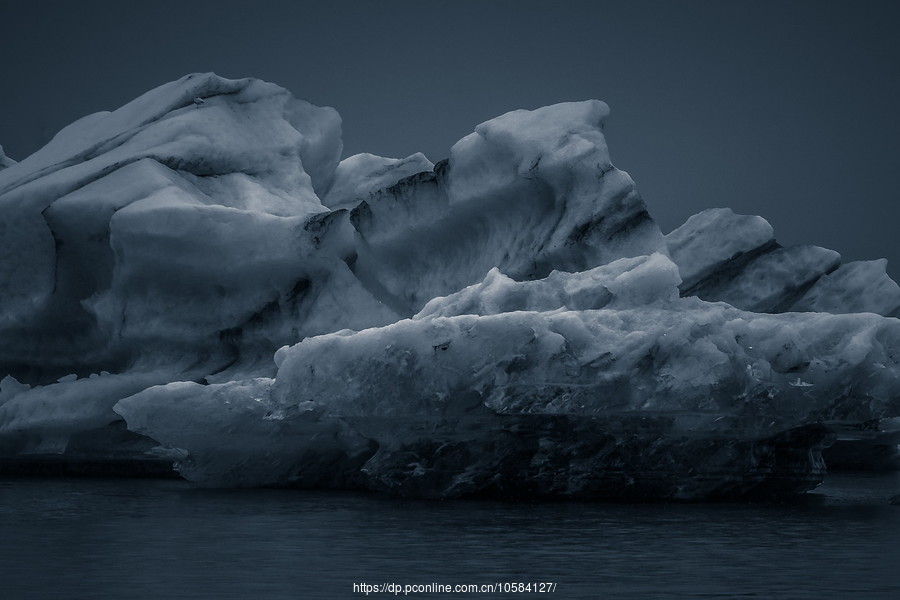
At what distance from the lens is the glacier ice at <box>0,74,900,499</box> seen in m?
10.0

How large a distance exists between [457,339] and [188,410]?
296 cm

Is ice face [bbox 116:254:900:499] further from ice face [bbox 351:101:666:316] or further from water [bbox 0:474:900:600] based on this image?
ice face [bbox 351:101:666:316]

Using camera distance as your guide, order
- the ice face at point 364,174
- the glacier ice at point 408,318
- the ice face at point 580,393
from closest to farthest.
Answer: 1. the ice face at point 580,393
2. the glacier ice at point 408,318
3. the ice face at point 364,174

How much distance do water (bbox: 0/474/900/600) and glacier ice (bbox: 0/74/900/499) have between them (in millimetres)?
678

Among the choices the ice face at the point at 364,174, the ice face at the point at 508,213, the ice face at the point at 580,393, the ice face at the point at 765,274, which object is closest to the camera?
the ice face at the point at 580,393

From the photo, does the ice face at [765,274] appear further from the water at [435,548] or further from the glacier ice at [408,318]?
the water at [435,548]

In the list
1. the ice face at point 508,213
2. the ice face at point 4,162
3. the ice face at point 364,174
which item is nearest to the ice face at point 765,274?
the ice face at point 508,213

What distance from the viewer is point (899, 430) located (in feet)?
53.5

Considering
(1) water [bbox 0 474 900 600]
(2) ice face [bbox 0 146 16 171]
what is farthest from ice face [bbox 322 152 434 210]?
(1) water [bbox 0 474 900 600]

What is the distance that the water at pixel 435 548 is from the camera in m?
6.11

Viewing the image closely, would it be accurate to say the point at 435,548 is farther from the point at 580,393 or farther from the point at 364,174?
the point at 364,174

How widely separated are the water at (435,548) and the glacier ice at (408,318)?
0.68 metres

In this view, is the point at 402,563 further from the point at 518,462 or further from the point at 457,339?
the point at 518,462

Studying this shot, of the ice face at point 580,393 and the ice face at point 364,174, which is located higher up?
the ice face at point 364,174
